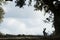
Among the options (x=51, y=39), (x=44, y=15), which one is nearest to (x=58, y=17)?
(x=44, y=15)

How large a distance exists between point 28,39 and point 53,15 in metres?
6.72

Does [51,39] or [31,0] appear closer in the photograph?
[51,39]

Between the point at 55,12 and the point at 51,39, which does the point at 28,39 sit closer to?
the point at 51,39

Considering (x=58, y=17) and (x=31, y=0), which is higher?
(x=31, y=0)

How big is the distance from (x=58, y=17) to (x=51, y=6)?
4.60 feet

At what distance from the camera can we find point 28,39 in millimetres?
16766

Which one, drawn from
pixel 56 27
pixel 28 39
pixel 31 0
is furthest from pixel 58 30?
pixel 28 39

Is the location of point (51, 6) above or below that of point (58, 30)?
above

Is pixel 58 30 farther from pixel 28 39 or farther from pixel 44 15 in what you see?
pixel 28 39

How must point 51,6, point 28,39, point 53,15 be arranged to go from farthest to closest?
point 53,15 → point 51,6 → point 28,39

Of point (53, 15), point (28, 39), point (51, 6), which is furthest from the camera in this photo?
point (53, 15)

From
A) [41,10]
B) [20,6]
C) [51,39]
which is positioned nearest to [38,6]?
[41,10]

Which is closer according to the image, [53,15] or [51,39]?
[51,39]

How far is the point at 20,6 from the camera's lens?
Result: 22.3m
